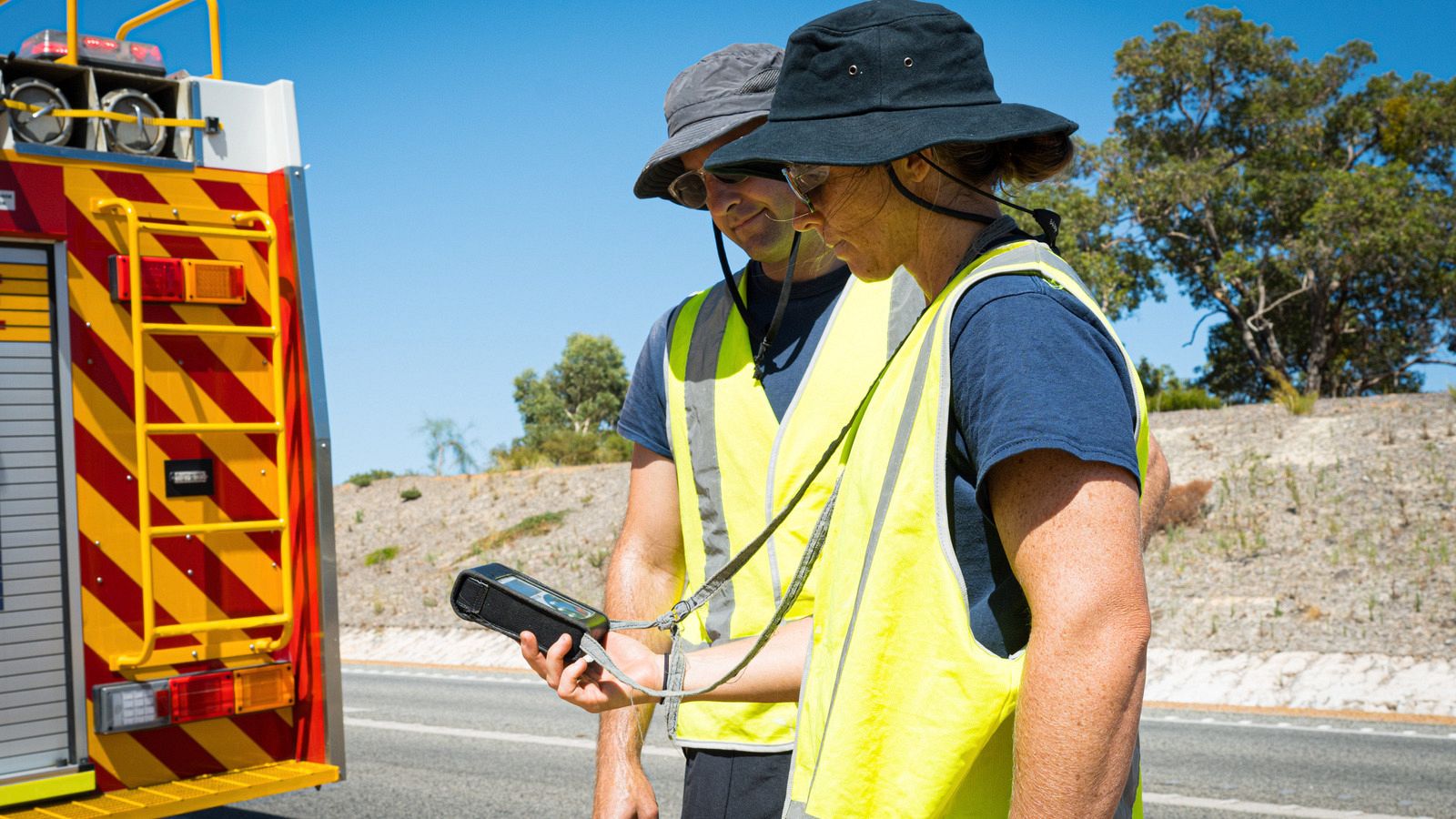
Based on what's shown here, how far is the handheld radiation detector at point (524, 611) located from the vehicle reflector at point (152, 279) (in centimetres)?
280

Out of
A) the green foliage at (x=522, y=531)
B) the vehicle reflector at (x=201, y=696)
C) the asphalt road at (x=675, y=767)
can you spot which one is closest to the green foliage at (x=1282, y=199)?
the green foliage at (x=522, y=531)

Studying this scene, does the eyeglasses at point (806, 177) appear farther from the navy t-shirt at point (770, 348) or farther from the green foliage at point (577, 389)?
the green foliage at point (577, 389)

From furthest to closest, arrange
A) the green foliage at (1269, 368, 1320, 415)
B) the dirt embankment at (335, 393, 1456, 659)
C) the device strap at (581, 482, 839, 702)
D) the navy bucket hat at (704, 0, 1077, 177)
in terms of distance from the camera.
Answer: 1. the green foliage at (1269, 368, 1320, 415)
2. the dirt embankment at (335, 393, 1456, 659)
3. the device strap at (581, 482, 839, 702)
4. the navy bucket hat at (704, 0, 1077, 177)

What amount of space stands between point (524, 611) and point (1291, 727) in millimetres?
9099

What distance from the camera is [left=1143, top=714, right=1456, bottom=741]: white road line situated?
31.4ft

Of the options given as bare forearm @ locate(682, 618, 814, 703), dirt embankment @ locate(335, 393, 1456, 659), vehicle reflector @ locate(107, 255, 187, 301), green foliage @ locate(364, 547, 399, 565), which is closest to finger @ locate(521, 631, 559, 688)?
bare forearm @ locate(682, 618, 814, 703)

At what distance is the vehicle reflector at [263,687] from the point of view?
476cm

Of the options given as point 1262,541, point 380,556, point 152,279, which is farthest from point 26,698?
point 380,556

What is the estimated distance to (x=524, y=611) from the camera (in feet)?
7.52

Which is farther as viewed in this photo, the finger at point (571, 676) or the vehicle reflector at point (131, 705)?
the vehicle reflector at point (131, 705)

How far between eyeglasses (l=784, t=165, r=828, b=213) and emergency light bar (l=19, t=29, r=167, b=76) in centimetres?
369

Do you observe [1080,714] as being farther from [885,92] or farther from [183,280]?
[183,280]

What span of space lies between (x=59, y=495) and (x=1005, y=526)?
3891mm

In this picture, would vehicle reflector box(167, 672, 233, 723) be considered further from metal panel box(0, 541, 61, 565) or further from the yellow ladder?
metal panel box(0, 541, 61, 565)
